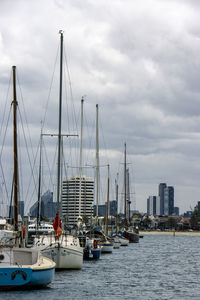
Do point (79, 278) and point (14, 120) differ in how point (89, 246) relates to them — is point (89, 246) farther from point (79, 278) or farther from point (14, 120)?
point (14, 120)

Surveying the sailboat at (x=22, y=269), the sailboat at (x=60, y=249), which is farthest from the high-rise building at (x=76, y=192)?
the sailboat at (x=22, y=269)

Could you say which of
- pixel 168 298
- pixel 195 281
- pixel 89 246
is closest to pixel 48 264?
pixel 168 298

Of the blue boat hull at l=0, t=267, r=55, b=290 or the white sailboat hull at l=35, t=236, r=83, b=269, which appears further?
the white sailboat hull at l=35, t=236, r=83, b=269

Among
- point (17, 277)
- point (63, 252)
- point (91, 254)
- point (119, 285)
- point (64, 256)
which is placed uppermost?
point (63, 252)

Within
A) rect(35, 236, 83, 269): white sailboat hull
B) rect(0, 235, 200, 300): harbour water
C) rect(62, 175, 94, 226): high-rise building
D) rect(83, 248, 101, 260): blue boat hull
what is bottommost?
rect(0, 235, 200, 300): harbour water

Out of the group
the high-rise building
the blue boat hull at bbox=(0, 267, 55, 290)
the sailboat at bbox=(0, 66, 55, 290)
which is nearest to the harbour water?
the blue boat hull at bbox=(0, 267, 55, 290)

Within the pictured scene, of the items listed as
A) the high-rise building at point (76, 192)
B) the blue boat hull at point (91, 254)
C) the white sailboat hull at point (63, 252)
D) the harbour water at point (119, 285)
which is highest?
the high-rise building at point (76, 192)

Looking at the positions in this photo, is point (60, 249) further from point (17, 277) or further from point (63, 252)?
point (17, 277)

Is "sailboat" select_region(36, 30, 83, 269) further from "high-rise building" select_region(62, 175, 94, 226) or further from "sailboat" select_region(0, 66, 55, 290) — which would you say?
"high-rise building" select_region(62, 175, 94, 226)

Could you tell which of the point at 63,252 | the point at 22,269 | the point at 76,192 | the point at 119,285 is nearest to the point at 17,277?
the point at 22,269

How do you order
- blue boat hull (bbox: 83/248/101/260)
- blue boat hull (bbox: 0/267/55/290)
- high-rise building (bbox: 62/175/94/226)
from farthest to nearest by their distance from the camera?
high-rise building (bbox: 62/175/94/226), blue boat hull (bbox: 83/248/101/260), blue boat hull (bbox: 0/267/55/290)

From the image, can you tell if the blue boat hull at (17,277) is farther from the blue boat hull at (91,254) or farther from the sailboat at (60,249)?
the blue boat hull at (91,254)

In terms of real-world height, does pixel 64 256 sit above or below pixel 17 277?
above

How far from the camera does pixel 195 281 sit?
48.8 m
